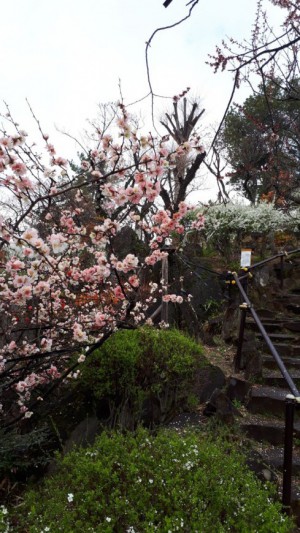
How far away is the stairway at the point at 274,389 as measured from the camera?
3706 mm

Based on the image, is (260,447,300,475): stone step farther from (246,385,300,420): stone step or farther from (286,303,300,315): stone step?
(286,303,300,315): stone step

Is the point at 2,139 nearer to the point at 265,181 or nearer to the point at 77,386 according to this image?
the point at 77,386

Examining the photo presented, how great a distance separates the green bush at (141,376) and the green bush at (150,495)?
1.00m

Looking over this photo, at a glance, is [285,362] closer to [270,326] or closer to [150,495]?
[270,326]

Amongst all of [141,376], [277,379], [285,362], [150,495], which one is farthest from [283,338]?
[150,495]

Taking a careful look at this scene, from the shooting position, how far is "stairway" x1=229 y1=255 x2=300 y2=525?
3.71 m

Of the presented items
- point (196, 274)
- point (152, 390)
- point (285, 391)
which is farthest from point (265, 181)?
point (152, 390)

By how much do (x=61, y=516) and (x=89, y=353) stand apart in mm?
1423

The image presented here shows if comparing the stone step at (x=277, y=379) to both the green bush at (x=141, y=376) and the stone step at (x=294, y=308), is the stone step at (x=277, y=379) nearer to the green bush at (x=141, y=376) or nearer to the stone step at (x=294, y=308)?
the green bush at (x=141, y=376)

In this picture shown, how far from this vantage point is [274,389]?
466 cm

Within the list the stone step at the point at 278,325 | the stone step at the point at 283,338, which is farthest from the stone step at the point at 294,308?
the stone step at the point at 283,338

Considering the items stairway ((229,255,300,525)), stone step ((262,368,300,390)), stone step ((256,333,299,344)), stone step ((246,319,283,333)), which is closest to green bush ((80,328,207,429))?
stairway ((229,255,300,525))

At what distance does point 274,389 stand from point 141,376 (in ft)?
6.09

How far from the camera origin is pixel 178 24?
1.52m
